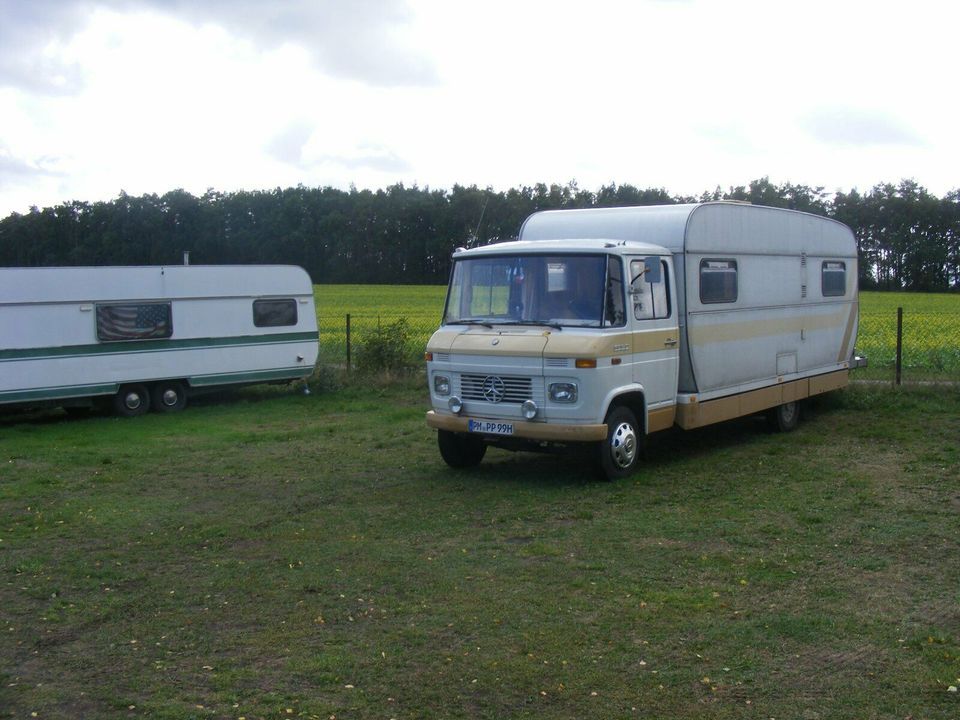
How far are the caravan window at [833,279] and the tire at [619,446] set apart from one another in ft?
17.2

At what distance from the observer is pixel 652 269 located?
432 inches

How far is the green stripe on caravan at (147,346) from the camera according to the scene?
15.5m

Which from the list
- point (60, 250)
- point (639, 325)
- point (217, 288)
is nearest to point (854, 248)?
point (639, 325)

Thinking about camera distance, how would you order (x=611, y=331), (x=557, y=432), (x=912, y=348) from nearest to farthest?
1. (x=557, y=432)
2. (x=611, y=331)
3. (x=912, y=348)

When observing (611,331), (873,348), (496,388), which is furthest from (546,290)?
(873,348)

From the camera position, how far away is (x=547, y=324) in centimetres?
1042

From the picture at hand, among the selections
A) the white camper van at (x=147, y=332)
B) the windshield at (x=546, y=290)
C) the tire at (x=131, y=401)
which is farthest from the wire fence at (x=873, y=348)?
the windshield at (x=546, y=290)

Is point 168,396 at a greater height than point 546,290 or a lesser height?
lesser

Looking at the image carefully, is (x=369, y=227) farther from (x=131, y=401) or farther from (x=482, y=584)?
(x=482, y=584)

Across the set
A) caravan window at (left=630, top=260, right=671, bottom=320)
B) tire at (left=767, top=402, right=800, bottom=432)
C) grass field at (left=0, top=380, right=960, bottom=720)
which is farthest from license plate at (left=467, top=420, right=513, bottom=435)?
tire at (left=767, top=402, right=800, bottom=432)

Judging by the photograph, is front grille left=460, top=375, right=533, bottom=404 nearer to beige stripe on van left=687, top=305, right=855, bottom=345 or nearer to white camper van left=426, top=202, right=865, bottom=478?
white camper van left=426, top=202, right=865, bottom=478

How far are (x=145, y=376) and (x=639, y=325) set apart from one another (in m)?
9.61

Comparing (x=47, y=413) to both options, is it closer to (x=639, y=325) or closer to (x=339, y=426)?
(x=339, y=426)

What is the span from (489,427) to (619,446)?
1.41 metres
